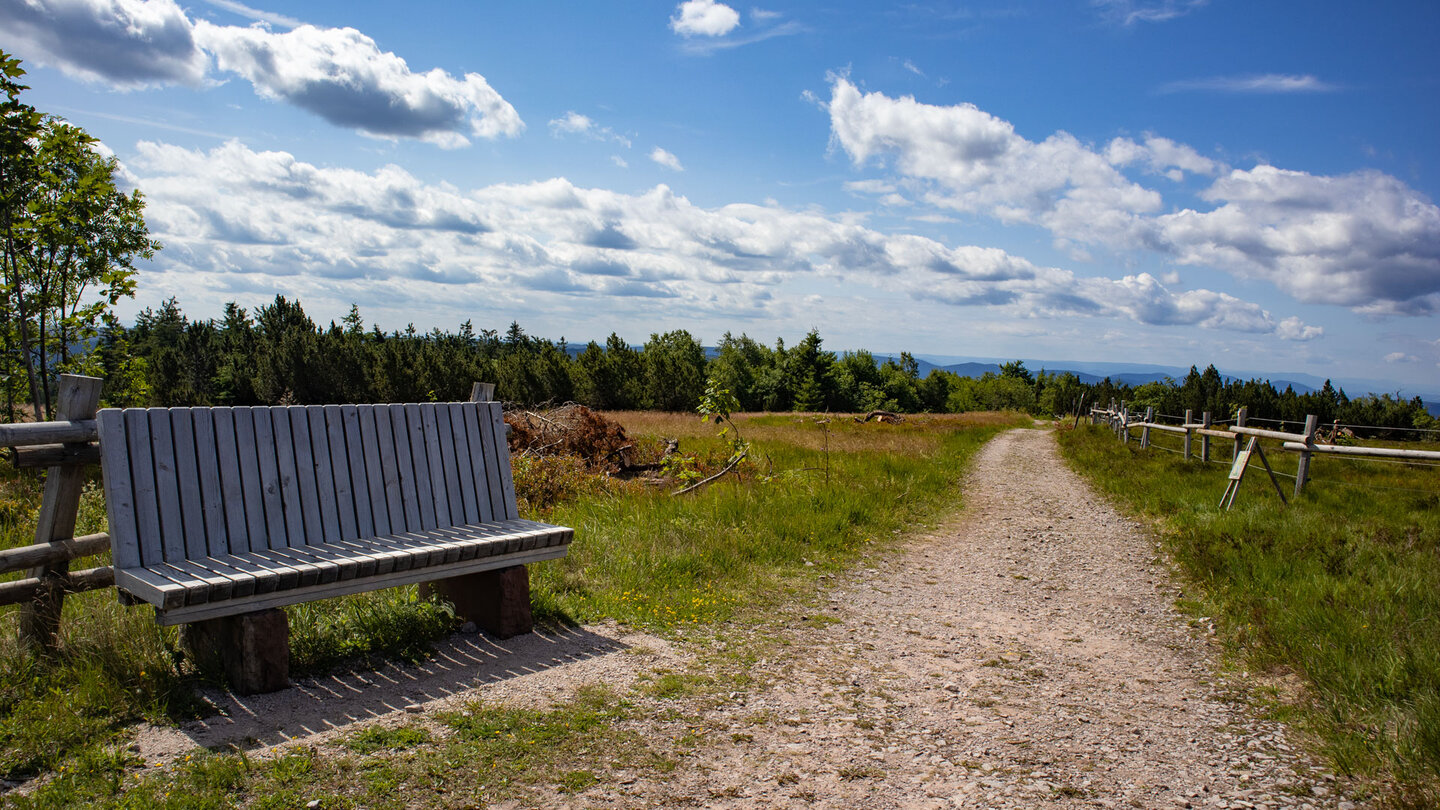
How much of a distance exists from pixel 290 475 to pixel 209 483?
→ 43 centimetres

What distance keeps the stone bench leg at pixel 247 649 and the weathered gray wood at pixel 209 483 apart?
0.44 metres

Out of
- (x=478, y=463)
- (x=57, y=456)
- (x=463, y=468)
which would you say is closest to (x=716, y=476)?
(x=478, y=463)

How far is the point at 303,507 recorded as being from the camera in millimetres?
4547

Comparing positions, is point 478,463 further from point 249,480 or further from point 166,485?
point 166,485

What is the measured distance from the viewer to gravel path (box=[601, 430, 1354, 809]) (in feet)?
10.7

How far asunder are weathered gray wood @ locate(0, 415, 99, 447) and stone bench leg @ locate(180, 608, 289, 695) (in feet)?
3.87

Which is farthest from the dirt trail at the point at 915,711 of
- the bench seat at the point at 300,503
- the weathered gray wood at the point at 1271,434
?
the weathered gray wood at the point at 1271,434

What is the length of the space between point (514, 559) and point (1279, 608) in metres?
5.47

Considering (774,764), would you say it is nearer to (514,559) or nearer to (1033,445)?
(514,559)

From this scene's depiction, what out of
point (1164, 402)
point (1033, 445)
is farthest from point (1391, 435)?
point (1164, 402)

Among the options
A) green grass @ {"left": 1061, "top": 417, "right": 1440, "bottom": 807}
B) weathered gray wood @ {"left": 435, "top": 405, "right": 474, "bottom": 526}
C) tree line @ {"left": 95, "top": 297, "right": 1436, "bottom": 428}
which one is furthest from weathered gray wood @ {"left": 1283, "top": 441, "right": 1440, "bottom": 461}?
tree line @ {"left": 95, "top": 297, "right": 1436, "bottom": 428}

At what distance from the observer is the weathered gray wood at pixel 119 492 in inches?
149

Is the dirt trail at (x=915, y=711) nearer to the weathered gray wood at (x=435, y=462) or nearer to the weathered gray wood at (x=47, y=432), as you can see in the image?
the weathered gray wood at (x=435, y=462)

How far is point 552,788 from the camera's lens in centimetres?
312
